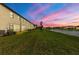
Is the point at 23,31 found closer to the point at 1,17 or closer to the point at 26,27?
the point at 26,27

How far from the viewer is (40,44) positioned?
2750 mm

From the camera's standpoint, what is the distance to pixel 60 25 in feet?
9.47

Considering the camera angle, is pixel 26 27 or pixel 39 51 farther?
pixel 26 27

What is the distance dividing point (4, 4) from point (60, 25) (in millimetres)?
799

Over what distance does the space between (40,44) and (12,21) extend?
1.61ft

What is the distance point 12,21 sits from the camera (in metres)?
2.85

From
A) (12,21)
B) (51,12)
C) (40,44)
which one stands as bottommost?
(40,44)

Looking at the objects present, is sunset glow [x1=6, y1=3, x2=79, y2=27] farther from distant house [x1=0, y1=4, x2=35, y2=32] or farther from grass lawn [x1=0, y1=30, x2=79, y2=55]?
grass lawn [x1=0, y1=30, x2=79, y2=55]

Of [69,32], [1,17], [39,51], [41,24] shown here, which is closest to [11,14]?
[1,17]

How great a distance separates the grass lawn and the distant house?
124mm

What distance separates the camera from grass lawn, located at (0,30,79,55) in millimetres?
2712

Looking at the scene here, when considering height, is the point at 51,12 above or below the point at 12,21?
above

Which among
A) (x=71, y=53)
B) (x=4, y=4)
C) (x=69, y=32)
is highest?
(x=4, y=4)

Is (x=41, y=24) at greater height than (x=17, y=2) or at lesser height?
lesser
